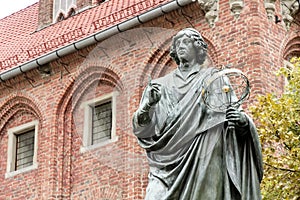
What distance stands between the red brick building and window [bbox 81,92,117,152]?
3cm

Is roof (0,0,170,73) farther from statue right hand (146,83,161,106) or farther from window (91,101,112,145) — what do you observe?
statue right hand (146,83,161,106)

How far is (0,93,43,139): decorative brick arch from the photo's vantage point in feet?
74.3

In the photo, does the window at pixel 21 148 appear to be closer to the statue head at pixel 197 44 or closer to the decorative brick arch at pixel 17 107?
the decorative brick arch at pixel 17 107

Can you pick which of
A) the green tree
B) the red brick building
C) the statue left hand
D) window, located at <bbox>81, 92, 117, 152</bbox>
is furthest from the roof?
the statue left hand

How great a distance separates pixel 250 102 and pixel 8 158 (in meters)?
7.67

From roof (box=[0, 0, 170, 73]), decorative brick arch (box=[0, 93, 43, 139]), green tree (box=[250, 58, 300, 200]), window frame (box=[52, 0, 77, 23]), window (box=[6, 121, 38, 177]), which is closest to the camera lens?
green tree (box=[250, 58, 300, 200])

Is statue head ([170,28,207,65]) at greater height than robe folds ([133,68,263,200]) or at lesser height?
greater

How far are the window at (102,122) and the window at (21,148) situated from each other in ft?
5.72

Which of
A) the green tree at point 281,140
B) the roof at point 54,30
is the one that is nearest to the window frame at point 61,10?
the roof at point 54,30

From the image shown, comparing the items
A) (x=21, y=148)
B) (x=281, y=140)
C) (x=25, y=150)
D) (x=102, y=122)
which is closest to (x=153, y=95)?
(x=281, y=140)

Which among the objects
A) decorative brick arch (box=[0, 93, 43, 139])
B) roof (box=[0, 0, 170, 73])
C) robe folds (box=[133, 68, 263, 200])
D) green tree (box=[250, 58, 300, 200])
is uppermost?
Result: roof (box=[0, 0, 170, 73])

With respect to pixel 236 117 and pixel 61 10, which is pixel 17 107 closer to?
pixel 61 10

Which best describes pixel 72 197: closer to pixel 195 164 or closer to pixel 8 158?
pixel 8 158

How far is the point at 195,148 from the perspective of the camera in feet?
20.6
